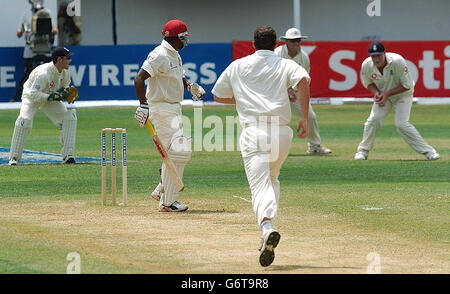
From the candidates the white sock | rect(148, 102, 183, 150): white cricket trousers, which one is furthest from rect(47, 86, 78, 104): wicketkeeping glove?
the white sock

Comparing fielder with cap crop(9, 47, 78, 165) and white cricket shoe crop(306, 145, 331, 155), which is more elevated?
fielder with cap crop(9, 47, 78, 165)

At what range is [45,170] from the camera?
16688mm

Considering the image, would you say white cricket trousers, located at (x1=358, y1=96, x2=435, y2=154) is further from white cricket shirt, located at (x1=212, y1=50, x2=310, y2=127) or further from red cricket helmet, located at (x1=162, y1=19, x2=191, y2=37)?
white cricket shirt, located at (x1=212, y1=50, x2=310, y2=127)

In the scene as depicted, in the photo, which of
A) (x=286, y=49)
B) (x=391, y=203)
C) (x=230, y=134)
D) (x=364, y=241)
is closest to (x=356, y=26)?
(x=230, y=134)

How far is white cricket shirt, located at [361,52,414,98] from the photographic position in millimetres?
17750

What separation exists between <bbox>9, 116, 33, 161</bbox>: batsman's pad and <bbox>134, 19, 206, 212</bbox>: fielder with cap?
5.37 m

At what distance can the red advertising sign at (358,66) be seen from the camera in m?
28.5

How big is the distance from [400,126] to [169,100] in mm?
6581

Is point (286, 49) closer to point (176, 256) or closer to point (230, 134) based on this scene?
point (230, 134)

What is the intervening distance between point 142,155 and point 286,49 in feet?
9.69

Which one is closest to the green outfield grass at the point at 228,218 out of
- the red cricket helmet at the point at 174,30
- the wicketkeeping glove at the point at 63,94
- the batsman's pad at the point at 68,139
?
the batsman's pad at the point at 68,139

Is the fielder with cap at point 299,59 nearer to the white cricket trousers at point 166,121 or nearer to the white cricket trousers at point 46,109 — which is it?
the white cricket trousers at point 46,109

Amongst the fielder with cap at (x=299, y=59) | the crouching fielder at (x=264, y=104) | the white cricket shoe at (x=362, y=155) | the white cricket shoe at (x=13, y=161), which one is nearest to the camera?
the crouching fielder at (x=264, y=104)

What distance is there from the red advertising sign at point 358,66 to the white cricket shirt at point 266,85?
19165mm
